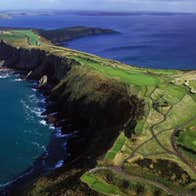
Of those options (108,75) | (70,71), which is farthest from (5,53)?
(108,75)

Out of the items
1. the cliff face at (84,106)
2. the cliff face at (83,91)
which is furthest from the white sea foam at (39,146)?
the cliff face at (83,91)

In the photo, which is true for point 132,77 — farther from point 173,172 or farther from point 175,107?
point 173,172

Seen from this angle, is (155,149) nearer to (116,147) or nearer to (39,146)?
(116,147)

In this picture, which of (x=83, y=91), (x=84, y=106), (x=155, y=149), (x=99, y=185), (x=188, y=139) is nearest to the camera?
(x=99, y=185)

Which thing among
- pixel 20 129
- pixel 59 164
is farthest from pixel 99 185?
pixel 20 129

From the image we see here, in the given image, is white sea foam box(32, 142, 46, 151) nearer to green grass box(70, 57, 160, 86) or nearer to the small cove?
the small cove

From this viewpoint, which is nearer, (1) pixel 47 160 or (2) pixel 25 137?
(1) pixel 47 160

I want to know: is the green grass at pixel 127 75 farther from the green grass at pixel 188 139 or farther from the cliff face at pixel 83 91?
the green grass at pixel 188 139
